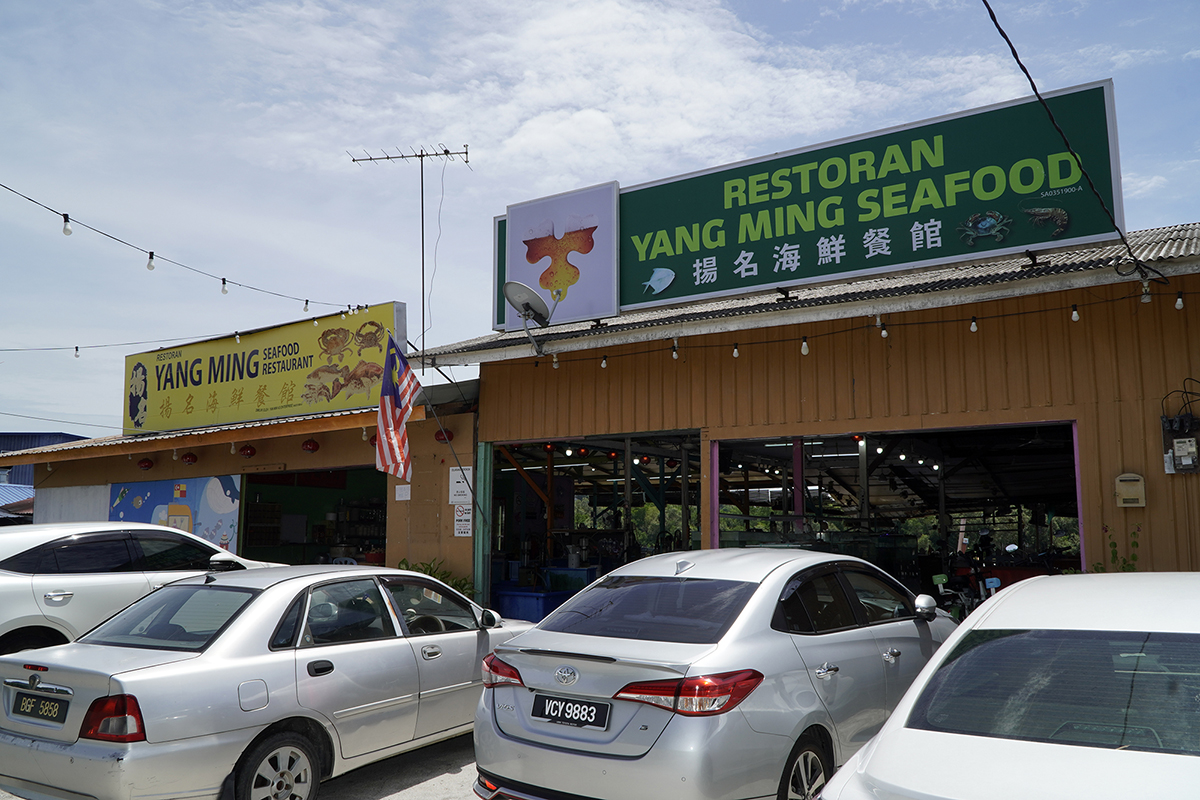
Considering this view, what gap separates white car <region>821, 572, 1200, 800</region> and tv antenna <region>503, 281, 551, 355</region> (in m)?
7.63

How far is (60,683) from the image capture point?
14.3 feet

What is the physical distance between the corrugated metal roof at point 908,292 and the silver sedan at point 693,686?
3788 millimetres

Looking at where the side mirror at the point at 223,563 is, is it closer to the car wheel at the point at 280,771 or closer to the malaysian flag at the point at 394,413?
the malaysian flag at the point at 394,413

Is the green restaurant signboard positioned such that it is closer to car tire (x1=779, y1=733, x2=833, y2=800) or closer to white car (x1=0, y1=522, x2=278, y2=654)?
car tire (x1=779, y1=733, x2=833, y2=800)

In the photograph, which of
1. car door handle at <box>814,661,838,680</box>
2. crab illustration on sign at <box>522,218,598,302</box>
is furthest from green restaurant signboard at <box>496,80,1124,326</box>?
car door handle at <box>814,661,838,680</box>

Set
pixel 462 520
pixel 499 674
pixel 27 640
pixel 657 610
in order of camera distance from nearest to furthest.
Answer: pixel 499 674
pixel 657 610
pixel 27 640
pixel 462 520

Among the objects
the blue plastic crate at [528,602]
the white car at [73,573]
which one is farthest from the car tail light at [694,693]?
the blue plastic crate at [528,602]

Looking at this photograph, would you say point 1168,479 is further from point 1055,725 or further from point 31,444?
point 31,444

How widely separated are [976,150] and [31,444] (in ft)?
155

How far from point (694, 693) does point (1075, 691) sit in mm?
1520

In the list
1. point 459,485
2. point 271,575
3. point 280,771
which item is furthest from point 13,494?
point 280,771

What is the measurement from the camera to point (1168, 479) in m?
7.55

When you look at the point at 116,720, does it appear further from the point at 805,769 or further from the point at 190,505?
the point at 190,505

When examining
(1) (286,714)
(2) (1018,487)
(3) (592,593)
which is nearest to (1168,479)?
(3) (592,593)
